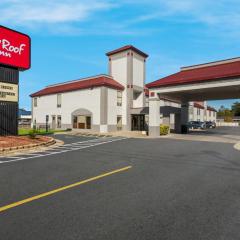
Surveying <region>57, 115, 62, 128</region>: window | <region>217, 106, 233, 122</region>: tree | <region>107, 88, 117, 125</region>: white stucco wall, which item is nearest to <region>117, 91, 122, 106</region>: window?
<region>107, 88, 117, 125</region>: white stucco wall

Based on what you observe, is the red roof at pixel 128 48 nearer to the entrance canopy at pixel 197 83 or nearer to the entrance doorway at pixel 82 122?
the entrance canopy at pixel 197 83

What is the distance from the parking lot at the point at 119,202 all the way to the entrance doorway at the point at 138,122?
27651mm

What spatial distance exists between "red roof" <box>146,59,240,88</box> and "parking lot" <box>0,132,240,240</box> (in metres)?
16.0

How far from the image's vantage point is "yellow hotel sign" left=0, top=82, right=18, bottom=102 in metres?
18.3

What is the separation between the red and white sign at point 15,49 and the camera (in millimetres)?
18094

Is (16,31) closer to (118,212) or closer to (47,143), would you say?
(47,143)

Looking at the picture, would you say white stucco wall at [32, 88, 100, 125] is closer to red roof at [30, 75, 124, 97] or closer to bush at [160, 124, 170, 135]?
red roof at [30, 75, 124, 97]

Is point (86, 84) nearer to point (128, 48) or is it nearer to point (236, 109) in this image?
point (128, 48)

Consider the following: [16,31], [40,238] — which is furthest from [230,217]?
[16,31]

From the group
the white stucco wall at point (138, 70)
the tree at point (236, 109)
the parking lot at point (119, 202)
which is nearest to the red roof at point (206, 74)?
the white stucco wall at point (138, 70)

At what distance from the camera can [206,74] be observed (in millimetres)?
26031

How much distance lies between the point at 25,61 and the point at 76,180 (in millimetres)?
15091

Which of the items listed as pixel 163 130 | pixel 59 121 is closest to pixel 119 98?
pixel 163 130

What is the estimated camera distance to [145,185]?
701 centimetres
